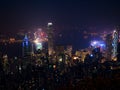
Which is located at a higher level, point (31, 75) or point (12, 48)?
point (12, 48)

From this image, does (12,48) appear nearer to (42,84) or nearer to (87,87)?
(42,84)

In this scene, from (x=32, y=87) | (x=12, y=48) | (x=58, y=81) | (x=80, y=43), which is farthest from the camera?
(x=80, y=43)

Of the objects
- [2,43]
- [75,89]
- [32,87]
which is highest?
[2,43]

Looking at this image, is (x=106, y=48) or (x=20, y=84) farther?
(x=106, y=48)

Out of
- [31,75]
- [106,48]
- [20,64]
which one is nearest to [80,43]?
[106,48]

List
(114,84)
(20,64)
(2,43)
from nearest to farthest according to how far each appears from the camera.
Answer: (114,84)
(20,64)
(2,43)

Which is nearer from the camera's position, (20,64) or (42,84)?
(42,84)

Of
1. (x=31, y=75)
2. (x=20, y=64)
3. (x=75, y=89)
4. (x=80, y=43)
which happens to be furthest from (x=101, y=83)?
(x=80, y=43)

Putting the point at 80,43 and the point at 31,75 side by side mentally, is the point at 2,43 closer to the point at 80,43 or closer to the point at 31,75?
the point at 80,43

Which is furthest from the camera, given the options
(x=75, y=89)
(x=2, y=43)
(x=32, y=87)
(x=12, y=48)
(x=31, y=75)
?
(x=2, y=43)
